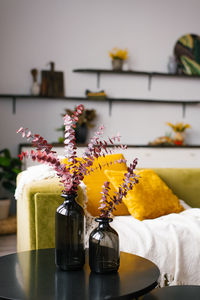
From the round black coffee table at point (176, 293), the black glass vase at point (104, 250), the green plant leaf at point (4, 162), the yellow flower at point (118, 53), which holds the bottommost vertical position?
the green plant leaf at point (4, 162)

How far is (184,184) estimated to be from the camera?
2959 millimetres

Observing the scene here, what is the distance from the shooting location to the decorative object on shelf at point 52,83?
463cm

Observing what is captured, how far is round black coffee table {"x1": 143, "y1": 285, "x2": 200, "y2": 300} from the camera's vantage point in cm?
127

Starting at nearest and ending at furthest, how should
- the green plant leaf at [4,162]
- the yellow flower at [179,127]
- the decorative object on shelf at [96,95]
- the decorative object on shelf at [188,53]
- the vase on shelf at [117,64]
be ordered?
the green plant leaf at [4,162]
the decorative object on shelf at [96,95]
the vase on shelf at [117,64]
the yellow flower at [179,127]
the decorative object on shelf at [188,53]

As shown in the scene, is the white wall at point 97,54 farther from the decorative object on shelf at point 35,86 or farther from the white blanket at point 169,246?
the white blanket at point 169,246

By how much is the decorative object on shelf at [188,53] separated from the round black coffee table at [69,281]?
4.01 metres

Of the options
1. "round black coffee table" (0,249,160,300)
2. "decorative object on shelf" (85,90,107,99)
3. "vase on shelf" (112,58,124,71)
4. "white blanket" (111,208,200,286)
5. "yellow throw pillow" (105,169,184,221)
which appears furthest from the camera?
"vase on shelf" (112,58,124,71)

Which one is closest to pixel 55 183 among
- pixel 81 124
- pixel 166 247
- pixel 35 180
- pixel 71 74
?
pixel 35 180

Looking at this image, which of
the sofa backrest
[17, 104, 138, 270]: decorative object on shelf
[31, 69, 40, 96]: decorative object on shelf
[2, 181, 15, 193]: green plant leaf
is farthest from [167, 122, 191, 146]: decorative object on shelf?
[17, 104, 138, 270]: decorative object on shelf

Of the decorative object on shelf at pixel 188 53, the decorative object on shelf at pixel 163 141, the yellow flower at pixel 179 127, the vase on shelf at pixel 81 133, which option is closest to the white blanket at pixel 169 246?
the vase on shelf at pixel 81 133

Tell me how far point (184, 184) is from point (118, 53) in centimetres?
239

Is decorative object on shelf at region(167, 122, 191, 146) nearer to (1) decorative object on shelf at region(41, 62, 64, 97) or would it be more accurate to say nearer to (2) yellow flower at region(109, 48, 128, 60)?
(2) yellow flower at region(109, 48, 128, 60)

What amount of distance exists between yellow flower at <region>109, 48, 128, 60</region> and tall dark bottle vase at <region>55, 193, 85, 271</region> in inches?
144

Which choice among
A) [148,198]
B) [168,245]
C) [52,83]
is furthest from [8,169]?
[168,245]
